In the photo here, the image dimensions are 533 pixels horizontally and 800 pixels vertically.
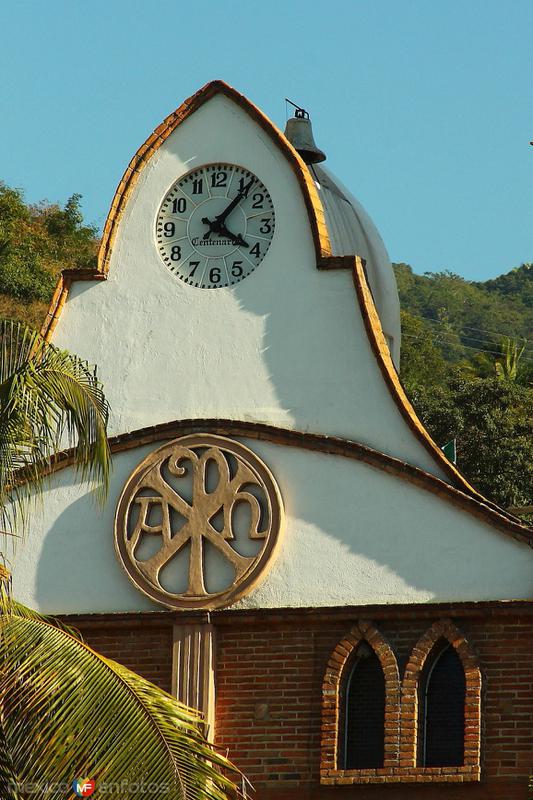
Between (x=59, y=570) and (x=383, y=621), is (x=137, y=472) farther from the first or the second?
(x=383, y=621)

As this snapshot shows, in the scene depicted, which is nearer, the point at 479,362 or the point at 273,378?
the point at 273,378

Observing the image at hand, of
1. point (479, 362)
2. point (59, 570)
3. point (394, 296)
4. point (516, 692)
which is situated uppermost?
point (479, 362)

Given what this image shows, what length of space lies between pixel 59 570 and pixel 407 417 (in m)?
4.37

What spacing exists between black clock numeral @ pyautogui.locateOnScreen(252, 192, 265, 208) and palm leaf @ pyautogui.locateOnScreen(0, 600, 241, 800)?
7529 mm

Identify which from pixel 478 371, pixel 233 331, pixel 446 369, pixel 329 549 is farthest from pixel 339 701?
pixel 478 371

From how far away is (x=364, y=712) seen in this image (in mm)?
20750

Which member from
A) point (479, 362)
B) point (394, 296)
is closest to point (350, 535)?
point (394, 296)

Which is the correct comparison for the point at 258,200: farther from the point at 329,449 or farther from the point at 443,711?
the point at 443,711

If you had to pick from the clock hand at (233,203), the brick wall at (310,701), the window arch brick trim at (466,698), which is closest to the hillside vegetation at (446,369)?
the clock hand at (233,203)

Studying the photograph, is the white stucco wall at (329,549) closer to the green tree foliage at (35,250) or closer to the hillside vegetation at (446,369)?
the hillside vegetation at (446,369)

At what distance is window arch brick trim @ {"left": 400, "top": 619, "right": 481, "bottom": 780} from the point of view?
20047mm

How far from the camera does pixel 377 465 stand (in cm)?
2141

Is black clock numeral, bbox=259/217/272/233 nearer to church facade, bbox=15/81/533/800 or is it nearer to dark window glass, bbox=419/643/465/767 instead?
church facade, bbox=15/81/533/800

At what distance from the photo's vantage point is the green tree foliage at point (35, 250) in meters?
42.0
